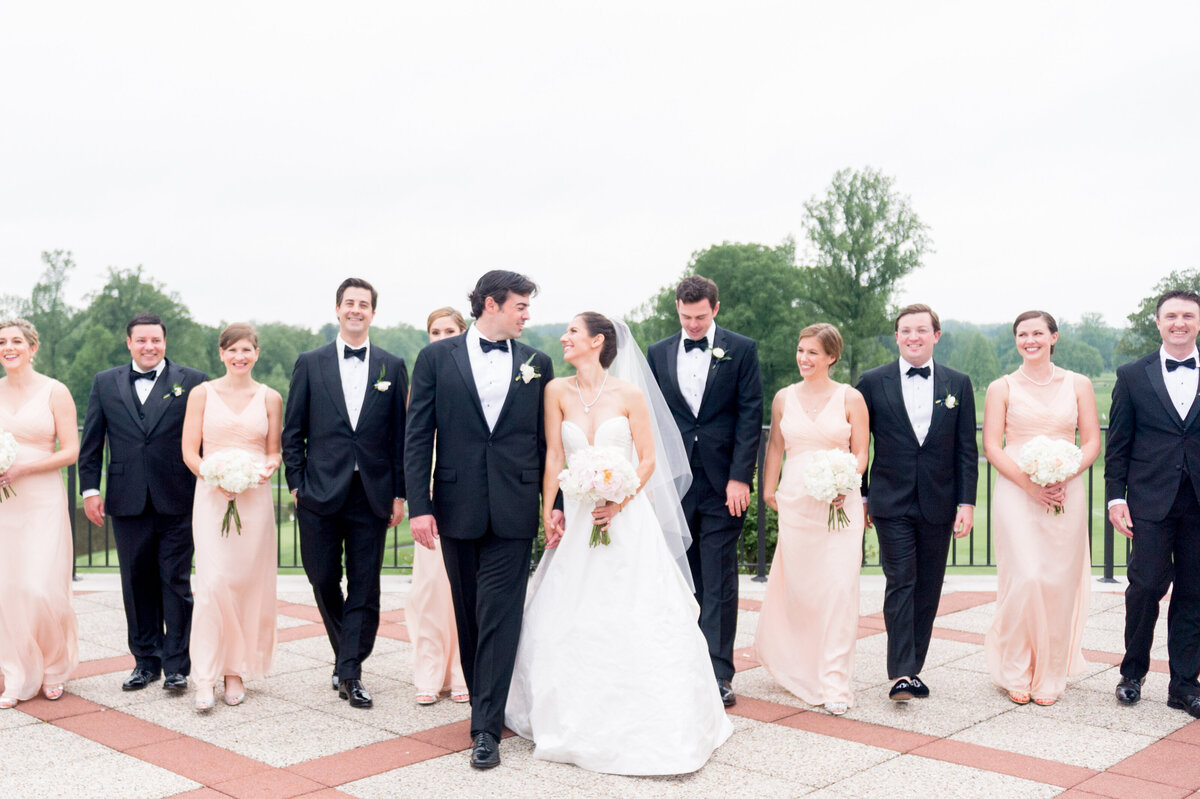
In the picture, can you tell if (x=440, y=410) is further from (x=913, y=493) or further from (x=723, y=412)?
(x=913, y=493)

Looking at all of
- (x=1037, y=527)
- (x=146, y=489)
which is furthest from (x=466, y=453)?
(x=1037, y=527)

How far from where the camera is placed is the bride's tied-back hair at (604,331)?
4789 mm

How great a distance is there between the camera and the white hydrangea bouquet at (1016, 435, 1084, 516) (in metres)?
5.21

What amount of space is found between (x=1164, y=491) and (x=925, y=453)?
121 centimetres

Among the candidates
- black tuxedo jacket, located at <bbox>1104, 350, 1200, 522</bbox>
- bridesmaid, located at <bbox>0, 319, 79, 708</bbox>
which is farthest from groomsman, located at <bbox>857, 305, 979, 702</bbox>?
bridesmaid, located at <bbox>0, 319, 79, 708</bbox>

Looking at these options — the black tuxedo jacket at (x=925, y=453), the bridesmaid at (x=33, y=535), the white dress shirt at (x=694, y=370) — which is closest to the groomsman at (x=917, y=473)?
the black tuxedo jacket at (x=925, y=453)

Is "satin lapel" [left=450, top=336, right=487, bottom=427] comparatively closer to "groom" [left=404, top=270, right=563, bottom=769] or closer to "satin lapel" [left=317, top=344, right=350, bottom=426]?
"groom" [left=404, top=270, right=563, bottom=769]

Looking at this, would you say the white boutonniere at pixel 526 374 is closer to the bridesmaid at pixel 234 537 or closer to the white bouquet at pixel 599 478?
the white bouquet at pixel 599 478

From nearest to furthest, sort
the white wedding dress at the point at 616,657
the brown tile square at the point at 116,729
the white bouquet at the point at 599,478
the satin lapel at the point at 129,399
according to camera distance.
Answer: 1. the white wedding dress at the point at 616,657
2. the white bouquet at the point at 599,478
3. the brown tile square at the point at 116,729
4. the satin lapel at the point at 129,399

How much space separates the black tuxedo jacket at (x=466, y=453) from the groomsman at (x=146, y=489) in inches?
74.5

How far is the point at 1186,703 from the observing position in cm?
521

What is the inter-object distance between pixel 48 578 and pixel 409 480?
2.46 m

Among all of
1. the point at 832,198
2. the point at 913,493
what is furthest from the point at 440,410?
the point at 832,198

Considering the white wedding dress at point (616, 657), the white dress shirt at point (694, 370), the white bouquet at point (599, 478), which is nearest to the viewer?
the white wedding dress at point (616, 657)
